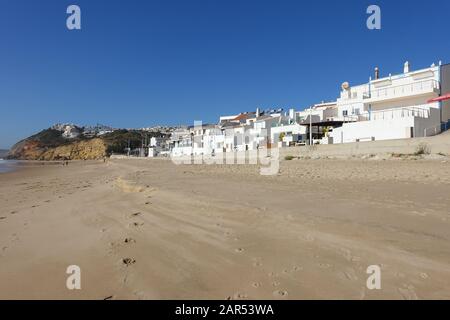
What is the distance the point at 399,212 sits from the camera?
5.25m

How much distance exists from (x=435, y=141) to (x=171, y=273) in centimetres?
1827

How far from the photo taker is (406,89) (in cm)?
2919

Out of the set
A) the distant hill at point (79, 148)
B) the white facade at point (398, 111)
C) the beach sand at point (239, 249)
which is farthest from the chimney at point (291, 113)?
the distant hill at point (79, 148)

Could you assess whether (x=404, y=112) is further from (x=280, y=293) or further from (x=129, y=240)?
(x=280, y=293)

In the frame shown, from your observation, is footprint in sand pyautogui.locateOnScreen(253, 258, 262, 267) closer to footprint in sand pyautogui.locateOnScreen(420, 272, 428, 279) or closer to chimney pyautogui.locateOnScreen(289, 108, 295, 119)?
footprint in sand pyautogui.locateOnScreen(420, 272, 428, 279)

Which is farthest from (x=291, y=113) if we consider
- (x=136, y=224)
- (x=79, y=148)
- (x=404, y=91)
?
(x=79, y=148)

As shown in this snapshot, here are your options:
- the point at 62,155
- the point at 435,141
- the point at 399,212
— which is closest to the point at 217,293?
the point at 399,212

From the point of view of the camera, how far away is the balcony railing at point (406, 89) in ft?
91.2

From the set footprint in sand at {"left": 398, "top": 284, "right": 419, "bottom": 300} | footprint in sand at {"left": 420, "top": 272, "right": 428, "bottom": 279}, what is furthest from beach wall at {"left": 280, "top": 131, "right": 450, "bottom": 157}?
footprint in sand at {"left": 398, "top": 284, "right": 419, "bottom": 300}

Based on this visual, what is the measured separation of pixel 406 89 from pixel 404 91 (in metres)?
0.23

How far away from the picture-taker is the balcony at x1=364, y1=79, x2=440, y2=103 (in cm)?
2777

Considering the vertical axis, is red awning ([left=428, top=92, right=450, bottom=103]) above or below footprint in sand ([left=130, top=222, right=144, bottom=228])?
above

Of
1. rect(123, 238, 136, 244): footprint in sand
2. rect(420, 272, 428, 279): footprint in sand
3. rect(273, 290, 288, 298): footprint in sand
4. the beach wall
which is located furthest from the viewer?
the beach wall

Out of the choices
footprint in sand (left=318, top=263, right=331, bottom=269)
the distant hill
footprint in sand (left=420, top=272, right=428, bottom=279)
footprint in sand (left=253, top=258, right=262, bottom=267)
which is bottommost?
footprint in sand (left=253, top=258, right=262, bottom=267)
